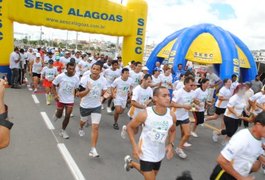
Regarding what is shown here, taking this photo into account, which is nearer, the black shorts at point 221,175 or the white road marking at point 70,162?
the black shorts at point 221,175

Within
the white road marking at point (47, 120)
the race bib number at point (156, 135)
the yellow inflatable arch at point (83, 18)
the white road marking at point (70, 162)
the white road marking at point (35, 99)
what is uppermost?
the yellow inflatable arch at point (83, 18)

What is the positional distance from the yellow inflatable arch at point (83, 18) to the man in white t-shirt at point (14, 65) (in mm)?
388

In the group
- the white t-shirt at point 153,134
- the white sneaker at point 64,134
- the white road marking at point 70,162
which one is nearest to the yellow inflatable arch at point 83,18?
the white sneaker at point 64,134

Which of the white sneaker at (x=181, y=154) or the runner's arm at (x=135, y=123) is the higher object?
the runner's arm at (x=135, y=123)

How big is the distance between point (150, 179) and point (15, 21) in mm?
12022

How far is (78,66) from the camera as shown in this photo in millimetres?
16000

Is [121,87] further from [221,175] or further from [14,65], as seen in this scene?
[14,65]

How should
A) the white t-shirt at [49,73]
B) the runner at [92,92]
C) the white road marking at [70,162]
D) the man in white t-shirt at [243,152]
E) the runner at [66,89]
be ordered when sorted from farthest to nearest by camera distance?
the white t-shirt at [49,73], the runner at [66,89], the runner at [92,92], the white road marking at [70,162], the man in white t-shirt at [243,152]

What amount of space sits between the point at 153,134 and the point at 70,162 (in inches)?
95.9

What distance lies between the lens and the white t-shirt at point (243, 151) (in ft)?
10.6

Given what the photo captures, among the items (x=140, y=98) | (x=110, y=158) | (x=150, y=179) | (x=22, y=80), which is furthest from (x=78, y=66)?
(x=150, y=179)

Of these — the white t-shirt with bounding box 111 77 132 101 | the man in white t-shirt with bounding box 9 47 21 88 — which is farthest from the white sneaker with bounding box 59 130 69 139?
the man in white t-shirt with bounding box 9 47 21 88

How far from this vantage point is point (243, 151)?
328 cm

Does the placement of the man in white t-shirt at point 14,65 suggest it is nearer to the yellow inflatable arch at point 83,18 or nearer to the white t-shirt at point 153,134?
the yellow inflatable arch at point 83,18
